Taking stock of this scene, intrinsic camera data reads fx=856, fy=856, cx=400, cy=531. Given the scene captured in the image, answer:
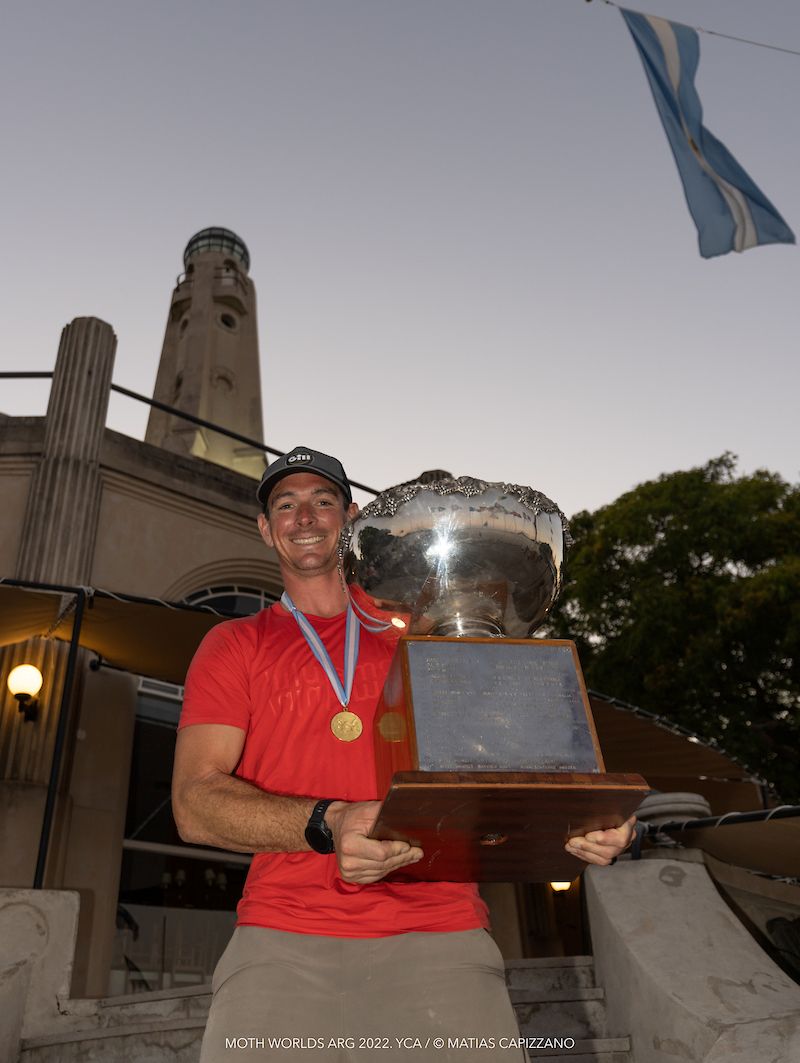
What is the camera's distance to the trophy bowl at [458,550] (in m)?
2.17

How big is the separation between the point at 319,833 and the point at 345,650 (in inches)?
26.3

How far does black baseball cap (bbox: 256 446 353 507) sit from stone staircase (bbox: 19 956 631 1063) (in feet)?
9.51

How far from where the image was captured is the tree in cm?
1762

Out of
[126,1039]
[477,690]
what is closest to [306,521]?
[477,690]

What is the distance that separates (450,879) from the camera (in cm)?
204

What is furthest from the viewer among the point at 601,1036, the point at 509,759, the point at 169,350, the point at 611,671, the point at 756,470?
the point at 169,350

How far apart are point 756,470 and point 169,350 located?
16.0 meters

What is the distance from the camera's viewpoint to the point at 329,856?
200 centimetres

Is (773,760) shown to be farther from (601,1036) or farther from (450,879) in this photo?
(450,879)

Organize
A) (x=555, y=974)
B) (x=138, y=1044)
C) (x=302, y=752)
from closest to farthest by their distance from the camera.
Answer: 1. (x=302, y=752)
2. (x=138, y=1044)
3. (x=555, y=974)

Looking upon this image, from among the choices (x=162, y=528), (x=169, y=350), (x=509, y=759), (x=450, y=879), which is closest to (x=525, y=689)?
(x=509, y=759)

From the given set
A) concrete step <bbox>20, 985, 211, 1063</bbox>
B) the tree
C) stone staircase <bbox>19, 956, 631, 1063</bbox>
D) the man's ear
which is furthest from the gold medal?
the tree

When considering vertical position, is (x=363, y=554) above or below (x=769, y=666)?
below

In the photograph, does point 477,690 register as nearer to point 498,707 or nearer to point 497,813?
point 498,707
